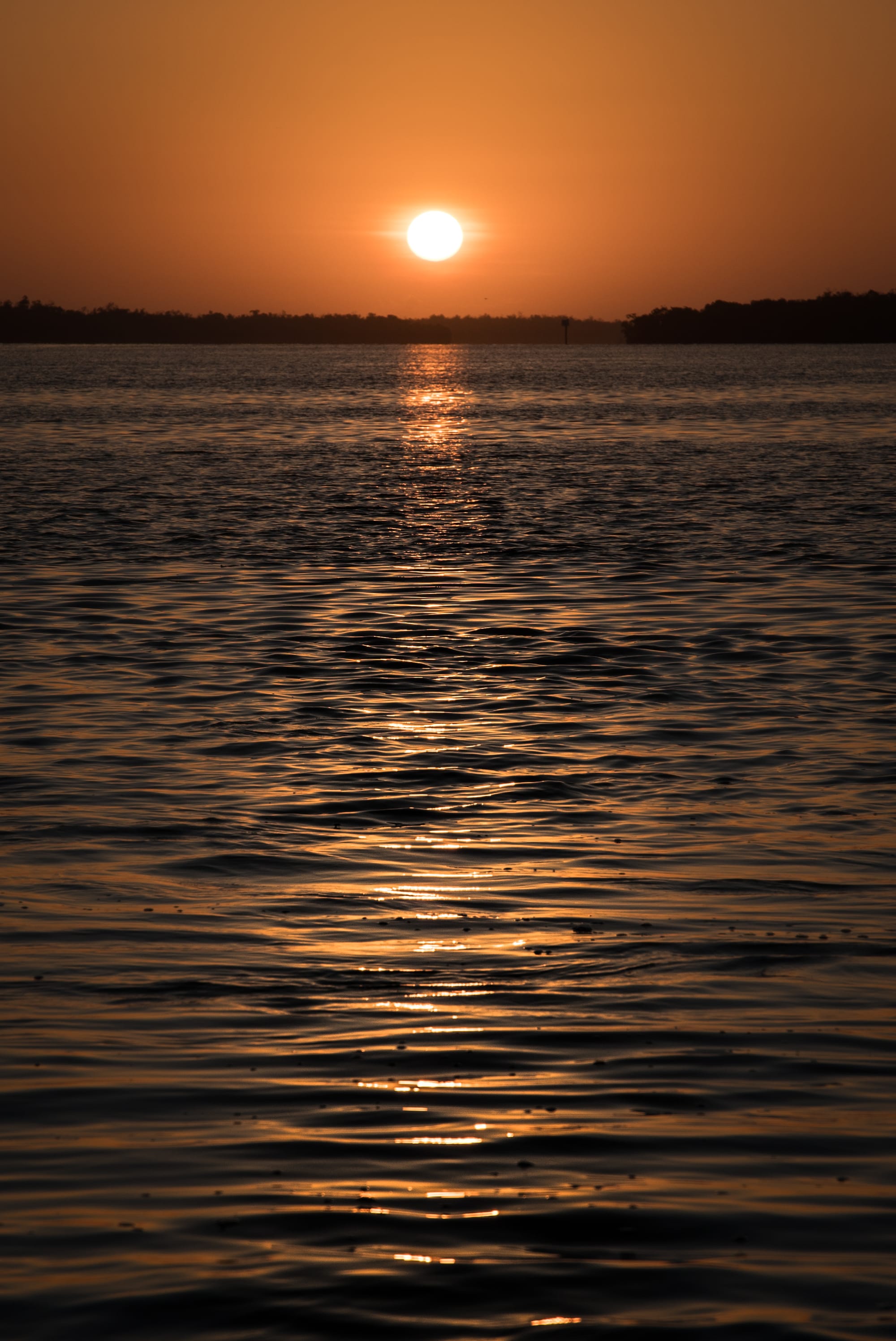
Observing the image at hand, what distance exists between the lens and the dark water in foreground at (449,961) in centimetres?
624

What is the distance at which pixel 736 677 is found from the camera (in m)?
19.7

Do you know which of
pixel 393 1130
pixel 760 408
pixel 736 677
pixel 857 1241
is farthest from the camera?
→ pixel 760 408

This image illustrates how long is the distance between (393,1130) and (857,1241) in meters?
2.11

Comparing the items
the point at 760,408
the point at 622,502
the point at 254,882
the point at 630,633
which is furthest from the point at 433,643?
the point at 760,408

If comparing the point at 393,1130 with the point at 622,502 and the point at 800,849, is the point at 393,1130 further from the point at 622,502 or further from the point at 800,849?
the point at 622,502

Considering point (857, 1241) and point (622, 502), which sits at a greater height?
point (857, 1241)

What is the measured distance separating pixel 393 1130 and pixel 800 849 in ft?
18.8

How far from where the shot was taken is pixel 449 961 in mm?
9688

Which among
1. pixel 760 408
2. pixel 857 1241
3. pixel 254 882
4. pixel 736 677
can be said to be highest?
pixel 857 1241

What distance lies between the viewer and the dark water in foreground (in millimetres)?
6242

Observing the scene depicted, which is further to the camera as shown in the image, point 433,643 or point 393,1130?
point 433,643

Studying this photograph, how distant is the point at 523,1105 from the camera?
300 inches

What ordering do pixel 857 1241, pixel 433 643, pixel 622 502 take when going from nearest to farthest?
1. pixel 857 1241
2. pixel 433 643
3. pixel 622 502

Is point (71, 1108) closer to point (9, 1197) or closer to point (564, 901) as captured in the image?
point (9, 1197)
